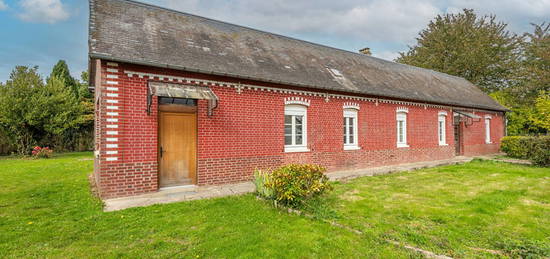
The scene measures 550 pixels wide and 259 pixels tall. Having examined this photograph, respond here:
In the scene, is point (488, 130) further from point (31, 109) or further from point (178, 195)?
point (31, 109)

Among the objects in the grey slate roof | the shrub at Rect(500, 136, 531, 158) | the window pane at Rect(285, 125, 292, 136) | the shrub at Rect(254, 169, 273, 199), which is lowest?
the shrub at Rect(254, 169, 273, 199)

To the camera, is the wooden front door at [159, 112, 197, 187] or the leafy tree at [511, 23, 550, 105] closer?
the wooden front door at [159, 112, 197, 187]

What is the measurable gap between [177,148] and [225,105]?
1771 mm

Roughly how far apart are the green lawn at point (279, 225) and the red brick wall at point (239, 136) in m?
1.22

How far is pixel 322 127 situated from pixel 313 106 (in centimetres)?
86

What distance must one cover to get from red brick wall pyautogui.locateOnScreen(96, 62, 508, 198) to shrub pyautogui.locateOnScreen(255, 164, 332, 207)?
2.39 m

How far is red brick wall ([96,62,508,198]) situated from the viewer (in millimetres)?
6129

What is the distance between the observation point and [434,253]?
3289mm

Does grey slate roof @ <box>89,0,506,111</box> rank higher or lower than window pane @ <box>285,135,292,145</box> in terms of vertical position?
higher

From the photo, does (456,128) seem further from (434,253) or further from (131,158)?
(131,158)

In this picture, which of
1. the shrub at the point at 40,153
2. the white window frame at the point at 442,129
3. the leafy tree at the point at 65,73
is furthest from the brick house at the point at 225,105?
the leafy tree at the point at 65,73

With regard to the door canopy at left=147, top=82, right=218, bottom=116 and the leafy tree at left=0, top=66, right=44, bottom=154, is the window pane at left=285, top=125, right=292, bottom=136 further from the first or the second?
the leafy tree at left=0, top=66, right=44, bottom=154

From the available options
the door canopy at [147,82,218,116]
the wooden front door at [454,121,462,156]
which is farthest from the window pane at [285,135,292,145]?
the wooden front door at [454,121,462,156]

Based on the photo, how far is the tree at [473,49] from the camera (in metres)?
24.2
